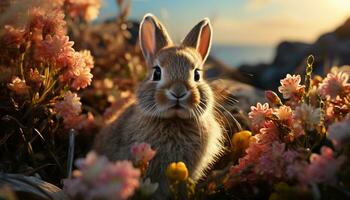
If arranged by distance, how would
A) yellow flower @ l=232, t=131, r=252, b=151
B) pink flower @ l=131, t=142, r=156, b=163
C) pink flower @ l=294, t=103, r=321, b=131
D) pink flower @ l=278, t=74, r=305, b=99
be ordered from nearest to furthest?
1. pink flower @ l=131, t=142, r=156, b=163
2. pink flower @ l=294, t=103, r=321, b=131
3. pink flower @ l=278, t=74, r=305, b=99
4. yellow flower @ l=232, t=131, r=252, b=151

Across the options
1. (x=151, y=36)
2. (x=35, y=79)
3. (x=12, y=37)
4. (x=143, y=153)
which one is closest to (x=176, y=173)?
(x=143, y=153)

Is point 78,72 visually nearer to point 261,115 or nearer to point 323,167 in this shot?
point 261,115

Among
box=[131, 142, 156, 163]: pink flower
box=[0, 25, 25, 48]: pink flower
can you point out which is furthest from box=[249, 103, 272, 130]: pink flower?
box=[0, 25, 25, 48]: pink flower

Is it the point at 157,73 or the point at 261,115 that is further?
the point at 157,73

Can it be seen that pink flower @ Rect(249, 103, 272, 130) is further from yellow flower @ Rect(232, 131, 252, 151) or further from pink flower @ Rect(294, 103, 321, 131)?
pink flower @ Rect(294, 103, 321, 131)

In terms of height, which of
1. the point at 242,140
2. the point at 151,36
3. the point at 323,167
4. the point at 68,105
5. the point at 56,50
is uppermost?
the point at 56,50

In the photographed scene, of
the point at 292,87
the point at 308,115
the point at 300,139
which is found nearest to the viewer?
the point at 308,115
